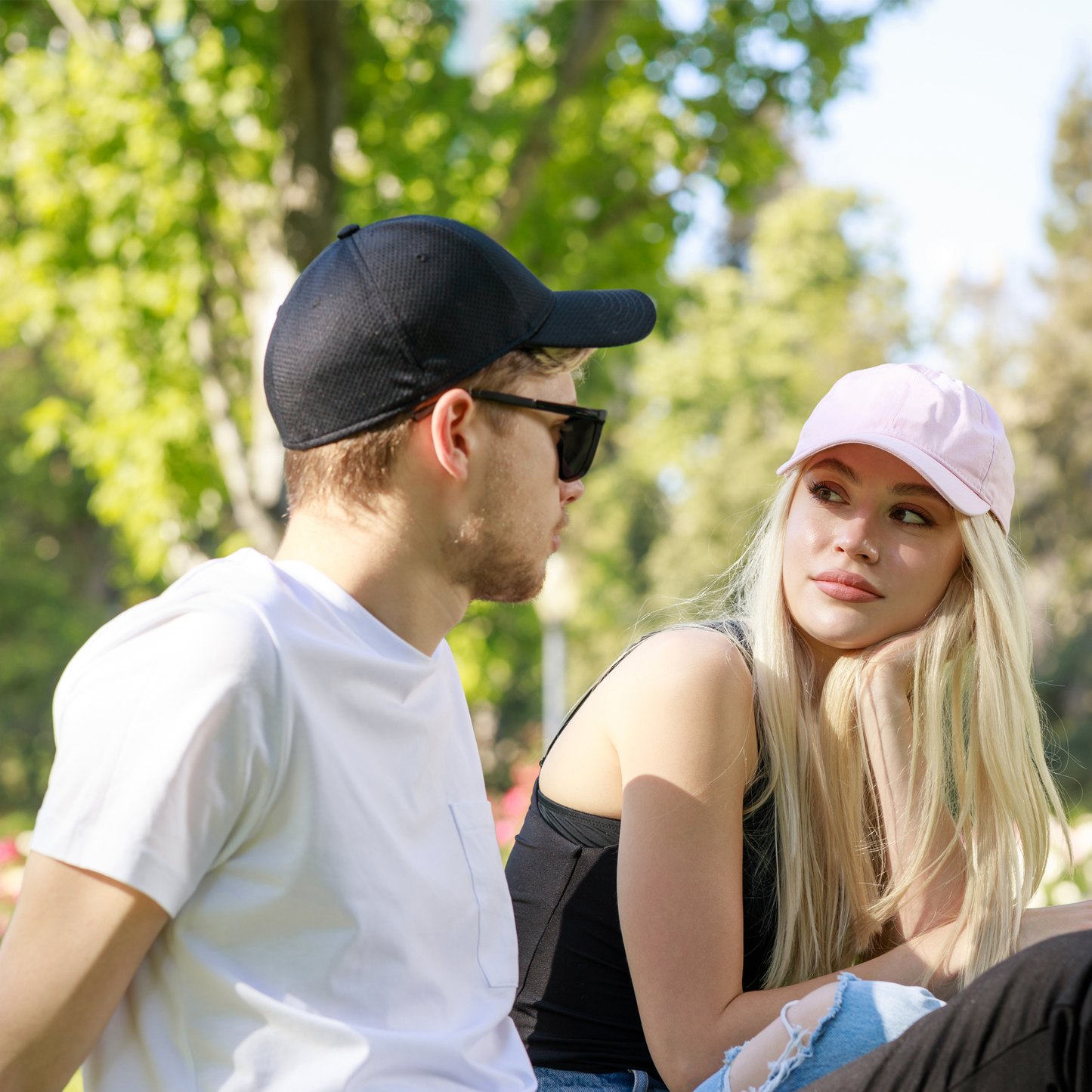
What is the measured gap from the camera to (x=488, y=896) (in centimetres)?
177

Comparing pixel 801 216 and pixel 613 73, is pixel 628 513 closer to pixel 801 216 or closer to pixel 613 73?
pixel 801 216

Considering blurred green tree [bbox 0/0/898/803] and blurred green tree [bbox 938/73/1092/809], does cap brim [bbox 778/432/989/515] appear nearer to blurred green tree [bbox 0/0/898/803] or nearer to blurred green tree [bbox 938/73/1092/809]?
blurred green tree [bbox 0/0/898/803]

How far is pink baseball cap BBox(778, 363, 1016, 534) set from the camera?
220 centimetres

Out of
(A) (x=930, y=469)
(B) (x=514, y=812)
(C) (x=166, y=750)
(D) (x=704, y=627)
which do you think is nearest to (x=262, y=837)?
(C) (x=166, y=750)

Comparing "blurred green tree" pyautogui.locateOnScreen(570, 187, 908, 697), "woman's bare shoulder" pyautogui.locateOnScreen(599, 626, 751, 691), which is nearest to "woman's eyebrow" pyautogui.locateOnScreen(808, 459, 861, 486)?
"woman's bare shoulder" pyautogui.locateOnScreen(599, 626, 751, 691)

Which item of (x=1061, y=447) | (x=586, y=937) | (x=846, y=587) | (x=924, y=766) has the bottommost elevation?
(x=1061, y=447)

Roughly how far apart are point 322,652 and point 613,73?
772cm

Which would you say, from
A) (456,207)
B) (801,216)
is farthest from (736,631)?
(801,216)

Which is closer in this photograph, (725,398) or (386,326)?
(386,326)

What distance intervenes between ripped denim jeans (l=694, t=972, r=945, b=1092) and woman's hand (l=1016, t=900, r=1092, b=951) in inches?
12.0

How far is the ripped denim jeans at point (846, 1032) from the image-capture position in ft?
5.59

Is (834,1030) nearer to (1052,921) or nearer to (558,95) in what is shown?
(1052,921)

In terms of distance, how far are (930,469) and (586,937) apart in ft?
3.52

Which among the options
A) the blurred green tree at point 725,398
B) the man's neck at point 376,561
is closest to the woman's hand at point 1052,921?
the man's neck at point 376,561
